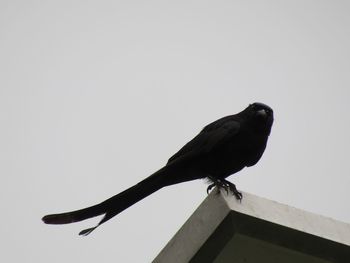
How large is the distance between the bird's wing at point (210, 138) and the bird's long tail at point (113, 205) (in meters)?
0.35

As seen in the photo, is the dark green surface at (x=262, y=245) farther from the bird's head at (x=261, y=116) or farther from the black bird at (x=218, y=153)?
the bird's head at (x=261, y=116)

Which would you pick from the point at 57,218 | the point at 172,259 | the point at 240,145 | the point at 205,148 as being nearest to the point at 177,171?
the point at 205,148

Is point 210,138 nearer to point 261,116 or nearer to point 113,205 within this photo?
point 261,116

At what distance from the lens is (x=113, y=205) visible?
12.5 ft

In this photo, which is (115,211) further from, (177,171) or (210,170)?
(210,170)

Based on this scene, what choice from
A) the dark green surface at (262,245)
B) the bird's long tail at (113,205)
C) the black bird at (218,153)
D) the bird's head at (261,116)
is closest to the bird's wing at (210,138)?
the black bird at (218,153)

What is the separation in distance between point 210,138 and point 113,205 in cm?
102

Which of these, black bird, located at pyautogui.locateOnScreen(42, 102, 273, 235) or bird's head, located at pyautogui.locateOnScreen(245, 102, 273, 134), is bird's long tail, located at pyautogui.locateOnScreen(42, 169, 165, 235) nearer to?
black bird, located at pyautogui.locateOnScreen(42, 102, 273, 235)

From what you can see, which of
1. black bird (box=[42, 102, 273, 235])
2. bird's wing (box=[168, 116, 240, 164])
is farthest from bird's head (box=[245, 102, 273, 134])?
bird's wing (box=[168, 116, 240, 164])

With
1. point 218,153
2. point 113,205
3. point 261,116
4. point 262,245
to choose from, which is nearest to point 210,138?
point 218,153

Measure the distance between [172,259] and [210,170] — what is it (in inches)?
68.0

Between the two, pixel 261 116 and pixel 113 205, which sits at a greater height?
pixel 261 116

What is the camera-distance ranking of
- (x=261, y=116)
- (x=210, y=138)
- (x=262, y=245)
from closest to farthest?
1. (x=262, y=245)
2. (x=210, y=138)
3. (x=261, y=116)

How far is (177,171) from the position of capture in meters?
4.39
